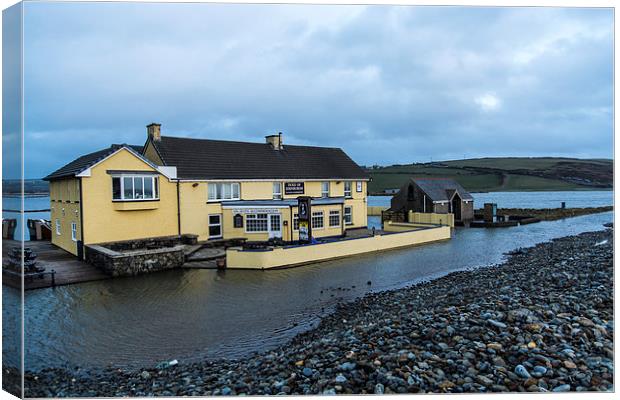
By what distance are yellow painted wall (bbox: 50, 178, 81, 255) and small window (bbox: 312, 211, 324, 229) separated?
1038cm

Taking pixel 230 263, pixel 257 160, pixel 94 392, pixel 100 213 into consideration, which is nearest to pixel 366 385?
pixel 94 392

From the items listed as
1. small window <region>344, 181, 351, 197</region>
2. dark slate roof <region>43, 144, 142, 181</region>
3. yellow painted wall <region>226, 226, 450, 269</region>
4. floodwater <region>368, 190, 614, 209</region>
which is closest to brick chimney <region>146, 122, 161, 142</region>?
dark slate roof <region>43, 144, 142, 181</region>

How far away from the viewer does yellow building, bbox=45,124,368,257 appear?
17.1m

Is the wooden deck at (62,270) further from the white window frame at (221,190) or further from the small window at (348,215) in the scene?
the small window at (348,215)

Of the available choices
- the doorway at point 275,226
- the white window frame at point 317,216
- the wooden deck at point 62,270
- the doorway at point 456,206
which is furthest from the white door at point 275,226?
the doorway at point 456,206

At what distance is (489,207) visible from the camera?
33.8 metres

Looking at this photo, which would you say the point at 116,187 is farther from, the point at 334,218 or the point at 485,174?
the point at 485,174

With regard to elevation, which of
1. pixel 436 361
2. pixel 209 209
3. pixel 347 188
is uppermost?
pixel 347 188

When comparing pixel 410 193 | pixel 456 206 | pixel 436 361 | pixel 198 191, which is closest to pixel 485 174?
pixel 456 206

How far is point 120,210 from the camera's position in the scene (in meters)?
17.4

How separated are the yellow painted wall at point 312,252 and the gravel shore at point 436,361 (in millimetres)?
7466

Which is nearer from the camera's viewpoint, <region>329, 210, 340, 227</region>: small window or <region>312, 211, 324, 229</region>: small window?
<region>312, 211, 324, 229</region>: small window

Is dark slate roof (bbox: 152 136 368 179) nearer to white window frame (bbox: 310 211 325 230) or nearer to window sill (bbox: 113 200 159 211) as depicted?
window sill (bbox: 113 200 159 211)

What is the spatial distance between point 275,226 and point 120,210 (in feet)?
22.3
